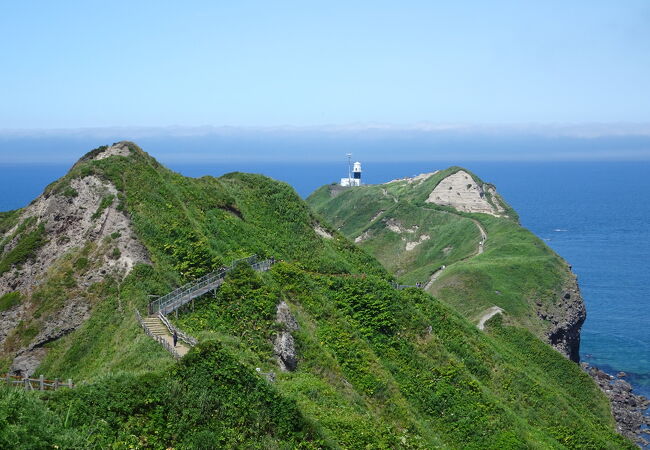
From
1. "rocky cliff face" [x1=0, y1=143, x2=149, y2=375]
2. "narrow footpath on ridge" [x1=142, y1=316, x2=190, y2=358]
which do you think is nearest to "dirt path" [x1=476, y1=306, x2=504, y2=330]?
"rocky cliff face" [x1=0, y1=143, x2=149, y2=375]

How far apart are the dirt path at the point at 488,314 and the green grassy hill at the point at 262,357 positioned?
8.25 meters

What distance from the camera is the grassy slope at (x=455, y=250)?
288 feet

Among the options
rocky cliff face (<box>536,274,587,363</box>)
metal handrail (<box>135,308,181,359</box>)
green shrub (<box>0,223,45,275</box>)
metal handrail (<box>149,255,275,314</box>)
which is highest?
green shrub (<box>0,223,45,275</box>)

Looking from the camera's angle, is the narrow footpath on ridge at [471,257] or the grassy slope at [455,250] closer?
the narrow footpath on ridge at [471,257]

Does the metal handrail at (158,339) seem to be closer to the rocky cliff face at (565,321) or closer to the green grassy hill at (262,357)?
the green grassy hill at (262,357)

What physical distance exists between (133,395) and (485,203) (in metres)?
139

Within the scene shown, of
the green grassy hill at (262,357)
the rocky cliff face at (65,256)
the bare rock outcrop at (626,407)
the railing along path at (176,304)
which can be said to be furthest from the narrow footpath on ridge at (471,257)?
the rocky cliff face at (65,256)

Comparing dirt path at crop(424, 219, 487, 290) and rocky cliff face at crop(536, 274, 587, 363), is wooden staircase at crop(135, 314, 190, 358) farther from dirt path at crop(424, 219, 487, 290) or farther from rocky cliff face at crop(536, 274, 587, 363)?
dirt path at crop(424, 219, 487, 290)

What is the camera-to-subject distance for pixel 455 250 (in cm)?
12231

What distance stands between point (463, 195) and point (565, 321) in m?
72.2

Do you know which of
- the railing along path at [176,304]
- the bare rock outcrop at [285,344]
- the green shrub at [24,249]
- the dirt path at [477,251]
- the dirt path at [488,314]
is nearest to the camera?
the railing along path at [176,304]

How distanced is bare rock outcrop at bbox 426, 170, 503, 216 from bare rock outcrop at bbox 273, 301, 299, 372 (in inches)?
4534

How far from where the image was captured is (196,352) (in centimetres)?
2575

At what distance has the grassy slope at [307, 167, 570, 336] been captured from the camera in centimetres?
8775
